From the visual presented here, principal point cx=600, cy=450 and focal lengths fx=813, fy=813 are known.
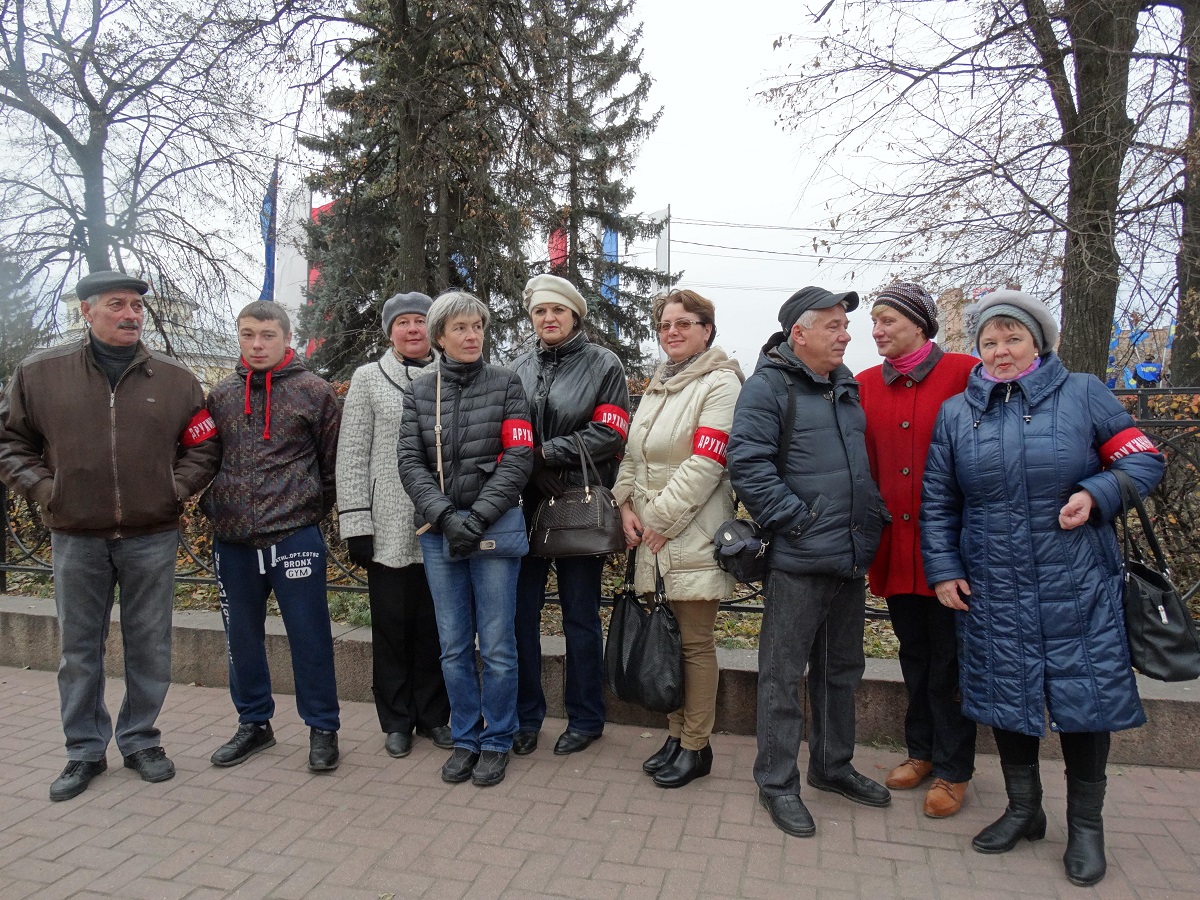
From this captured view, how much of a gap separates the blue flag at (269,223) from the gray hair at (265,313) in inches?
244

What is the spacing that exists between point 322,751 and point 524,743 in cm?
89

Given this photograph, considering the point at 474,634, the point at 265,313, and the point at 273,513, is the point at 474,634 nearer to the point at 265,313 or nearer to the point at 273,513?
the point at 273,513

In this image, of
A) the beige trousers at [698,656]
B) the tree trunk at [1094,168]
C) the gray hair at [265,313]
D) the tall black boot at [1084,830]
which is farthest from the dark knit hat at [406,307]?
the tree trunk at [1094,168]

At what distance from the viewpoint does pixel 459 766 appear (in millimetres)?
3451

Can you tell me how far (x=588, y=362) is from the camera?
3.60m

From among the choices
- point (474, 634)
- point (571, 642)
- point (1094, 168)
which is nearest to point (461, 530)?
point (474, 634)

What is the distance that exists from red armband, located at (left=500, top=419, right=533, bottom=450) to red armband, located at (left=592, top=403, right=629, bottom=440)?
1.02ft

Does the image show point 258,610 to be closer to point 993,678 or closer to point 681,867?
point 681,867

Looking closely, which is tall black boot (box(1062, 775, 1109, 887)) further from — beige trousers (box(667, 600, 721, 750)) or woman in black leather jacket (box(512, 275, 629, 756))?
woman in black leather jacket (box(512, 275, 629, 756))

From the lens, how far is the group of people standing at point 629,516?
2727mm

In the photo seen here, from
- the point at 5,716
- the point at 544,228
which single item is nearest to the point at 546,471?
the point at 5,716

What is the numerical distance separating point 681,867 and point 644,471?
149 centimetres

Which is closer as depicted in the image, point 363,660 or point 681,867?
point 681,867

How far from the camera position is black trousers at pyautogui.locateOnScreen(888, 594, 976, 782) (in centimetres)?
313
